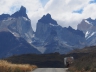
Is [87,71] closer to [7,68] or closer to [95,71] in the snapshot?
[95,71]

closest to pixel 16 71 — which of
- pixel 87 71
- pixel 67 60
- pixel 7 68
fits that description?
pixel 7 68

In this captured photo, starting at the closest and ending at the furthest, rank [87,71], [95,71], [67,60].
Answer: [95,71] < [87,71] < [67,60]

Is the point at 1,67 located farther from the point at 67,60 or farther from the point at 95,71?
the point at 67,60

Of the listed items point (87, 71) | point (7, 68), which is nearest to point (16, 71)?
point (7, 68)

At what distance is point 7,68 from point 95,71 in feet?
45.9

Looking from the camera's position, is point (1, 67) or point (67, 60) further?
point (67, 60)

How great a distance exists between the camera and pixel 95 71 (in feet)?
123

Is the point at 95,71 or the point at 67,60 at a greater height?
the point at 67,60

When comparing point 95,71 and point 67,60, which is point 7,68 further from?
point 67,60

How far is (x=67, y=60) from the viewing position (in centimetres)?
10194

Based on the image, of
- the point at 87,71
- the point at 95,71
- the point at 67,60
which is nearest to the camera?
the point at 95,71

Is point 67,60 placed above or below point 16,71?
above

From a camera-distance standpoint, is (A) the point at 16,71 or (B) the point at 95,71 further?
(A) the point at 16,71

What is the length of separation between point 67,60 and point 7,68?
60.4 metres
